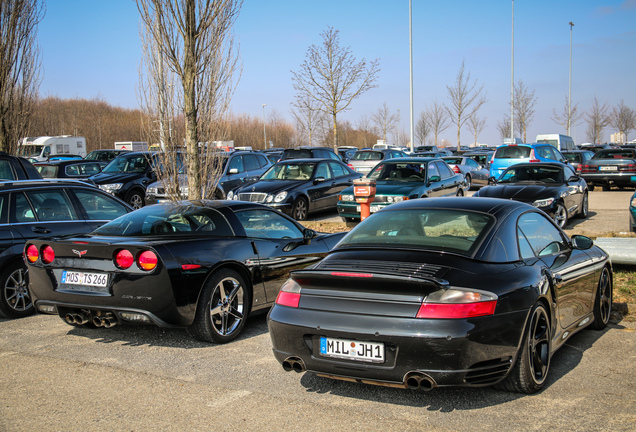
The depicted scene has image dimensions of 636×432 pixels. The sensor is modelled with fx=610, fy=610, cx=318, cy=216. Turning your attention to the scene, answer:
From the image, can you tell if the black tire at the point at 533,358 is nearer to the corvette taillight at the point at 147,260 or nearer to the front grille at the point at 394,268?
the front grille at the point at 394,268

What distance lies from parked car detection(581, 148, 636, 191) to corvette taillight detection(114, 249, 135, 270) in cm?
2142

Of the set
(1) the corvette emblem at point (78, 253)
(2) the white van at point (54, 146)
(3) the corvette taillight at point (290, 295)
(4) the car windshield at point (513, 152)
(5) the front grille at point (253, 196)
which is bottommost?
(5) the front grille at point (253, 196)

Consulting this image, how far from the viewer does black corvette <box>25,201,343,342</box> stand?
17.5 feet

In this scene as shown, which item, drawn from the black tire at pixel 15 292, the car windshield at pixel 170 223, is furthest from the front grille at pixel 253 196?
the car windshield at pixel 170 223

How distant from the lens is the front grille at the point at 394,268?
155 inches

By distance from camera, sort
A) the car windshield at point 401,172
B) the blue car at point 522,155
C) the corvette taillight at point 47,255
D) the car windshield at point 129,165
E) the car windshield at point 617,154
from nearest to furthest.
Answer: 1. the corvette taillight at point 47,255
2. the car windshield at point 401,172
3. the car windshield at point 129,165
4. the blue car at point 522,155
5. the car windshield at point 617,154

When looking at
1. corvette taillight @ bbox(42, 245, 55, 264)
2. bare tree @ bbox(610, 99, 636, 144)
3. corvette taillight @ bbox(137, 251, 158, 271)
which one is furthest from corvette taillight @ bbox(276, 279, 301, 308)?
bare tree @ bbox(610, 99, 636, 144)

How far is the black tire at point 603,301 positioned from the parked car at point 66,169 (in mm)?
17543

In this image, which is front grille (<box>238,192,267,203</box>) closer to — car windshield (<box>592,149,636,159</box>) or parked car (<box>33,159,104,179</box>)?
parked car (<box>33,159,104,179</box>)

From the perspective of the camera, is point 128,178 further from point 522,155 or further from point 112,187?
point 522,155

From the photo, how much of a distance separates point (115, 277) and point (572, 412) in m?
3.79

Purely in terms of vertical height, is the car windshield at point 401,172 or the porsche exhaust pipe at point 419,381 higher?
the car windshield at point 401,172

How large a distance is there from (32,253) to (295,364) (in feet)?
10.5

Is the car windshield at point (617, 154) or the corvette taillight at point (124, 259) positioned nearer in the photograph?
the corvette taillight at point (124, 259)
